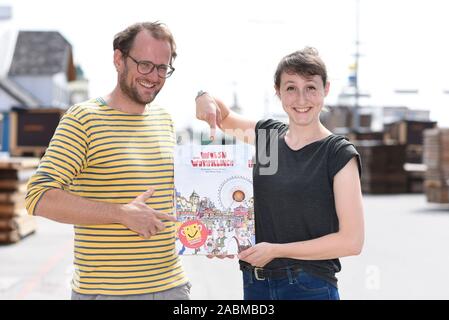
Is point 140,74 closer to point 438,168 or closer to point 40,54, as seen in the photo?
point 438,168

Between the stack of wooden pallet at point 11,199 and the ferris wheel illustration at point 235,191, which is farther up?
the ferris wheel illustration at point 235,191

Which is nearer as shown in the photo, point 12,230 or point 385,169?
point 12,230

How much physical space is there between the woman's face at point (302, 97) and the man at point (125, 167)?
1.77ft

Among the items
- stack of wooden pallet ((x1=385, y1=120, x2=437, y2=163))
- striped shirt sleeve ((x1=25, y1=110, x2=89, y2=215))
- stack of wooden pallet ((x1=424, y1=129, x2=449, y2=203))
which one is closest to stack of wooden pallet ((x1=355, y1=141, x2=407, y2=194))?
stack of wooden pallet ((x1=385, y1=120, x2=437, y2=163))

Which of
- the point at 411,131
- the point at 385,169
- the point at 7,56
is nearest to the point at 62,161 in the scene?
the point at 385,169

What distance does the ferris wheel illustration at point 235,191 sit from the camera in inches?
106

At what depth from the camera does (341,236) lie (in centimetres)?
257

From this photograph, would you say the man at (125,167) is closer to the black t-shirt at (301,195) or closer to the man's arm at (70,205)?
the man's arm at (70,205)

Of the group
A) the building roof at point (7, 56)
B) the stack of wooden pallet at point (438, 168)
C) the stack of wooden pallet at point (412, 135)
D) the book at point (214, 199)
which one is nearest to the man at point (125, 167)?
the book at point (214, 199)

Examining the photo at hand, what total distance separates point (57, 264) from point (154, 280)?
8.02 meters

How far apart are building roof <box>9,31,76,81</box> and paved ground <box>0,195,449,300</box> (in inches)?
1414

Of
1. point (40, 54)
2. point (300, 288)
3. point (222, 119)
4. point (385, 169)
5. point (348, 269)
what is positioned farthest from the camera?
point (40, 54)

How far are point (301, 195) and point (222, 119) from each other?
781mm
